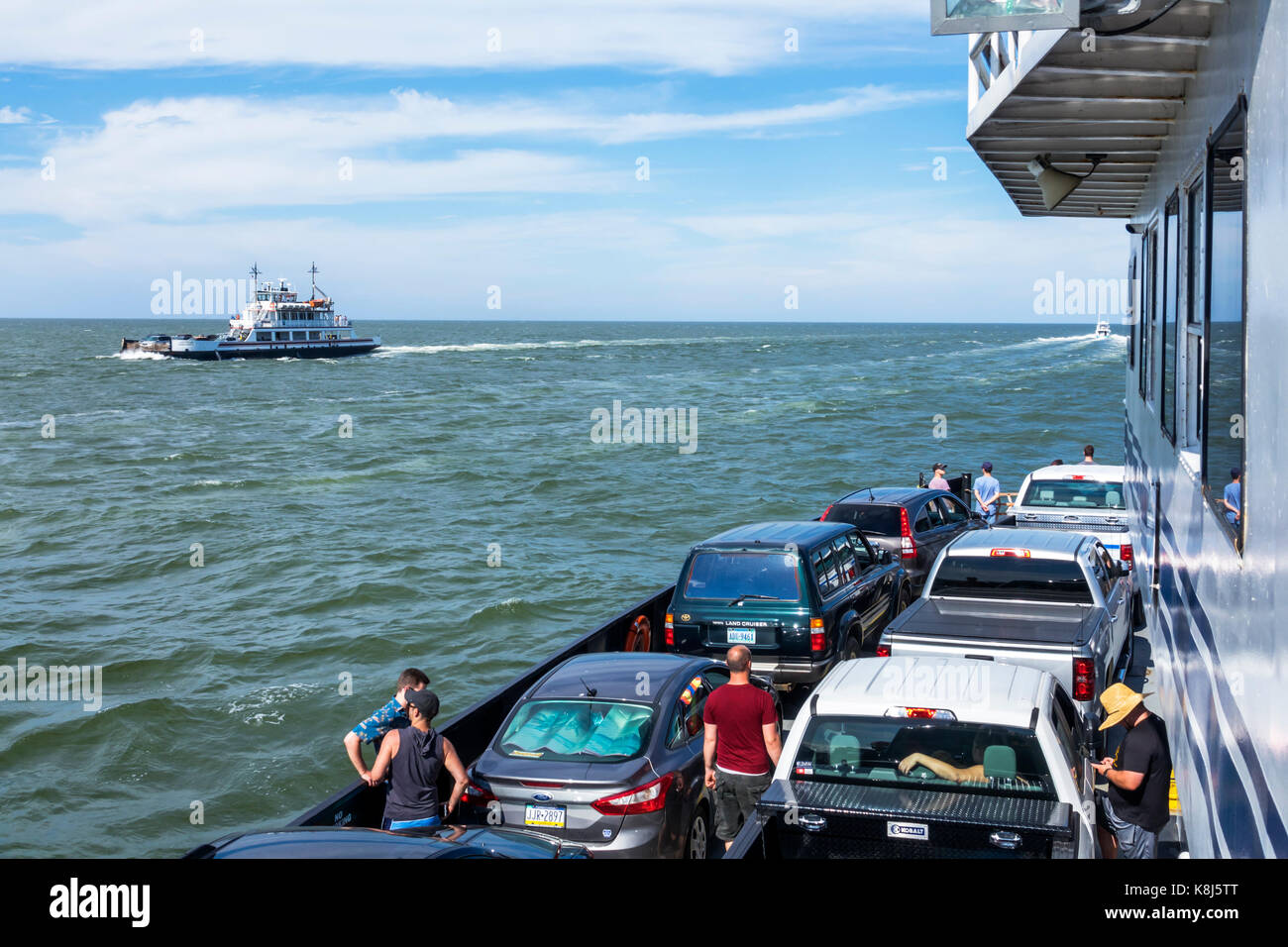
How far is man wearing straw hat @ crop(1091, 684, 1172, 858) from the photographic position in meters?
6.30

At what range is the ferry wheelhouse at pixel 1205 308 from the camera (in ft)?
13.2

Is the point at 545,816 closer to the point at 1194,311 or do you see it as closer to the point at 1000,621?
the point at 1000,621

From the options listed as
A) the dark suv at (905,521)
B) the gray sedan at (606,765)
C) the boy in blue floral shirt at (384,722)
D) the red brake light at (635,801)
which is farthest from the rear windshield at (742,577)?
the boy in blue floral shirt at (384,722)

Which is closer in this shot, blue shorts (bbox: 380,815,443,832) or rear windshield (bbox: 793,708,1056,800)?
rear windshield (bbox: 793,708,1056,800)

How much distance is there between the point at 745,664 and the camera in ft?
24.9

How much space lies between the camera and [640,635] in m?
12.1

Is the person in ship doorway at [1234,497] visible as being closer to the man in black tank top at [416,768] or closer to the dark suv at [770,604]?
the man in black tank top at [416,768]

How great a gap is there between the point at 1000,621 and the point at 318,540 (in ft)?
71.4

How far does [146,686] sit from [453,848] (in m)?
14.5

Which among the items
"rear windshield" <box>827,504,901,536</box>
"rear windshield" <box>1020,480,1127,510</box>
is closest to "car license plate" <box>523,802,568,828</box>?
"rear windshield" <box>827,504,901,536</box>

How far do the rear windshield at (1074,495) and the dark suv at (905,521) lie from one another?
4.30 ft

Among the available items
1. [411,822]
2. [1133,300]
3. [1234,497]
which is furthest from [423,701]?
[1133,300]

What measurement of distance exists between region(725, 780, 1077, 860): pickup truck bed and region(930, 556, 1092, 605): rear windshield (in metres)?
4.79

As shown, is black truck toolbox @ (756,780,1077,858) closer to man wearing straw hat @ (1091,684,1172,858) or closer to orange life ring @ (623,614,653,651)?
man wearing straw hat @ (1091,684,1172,858)
